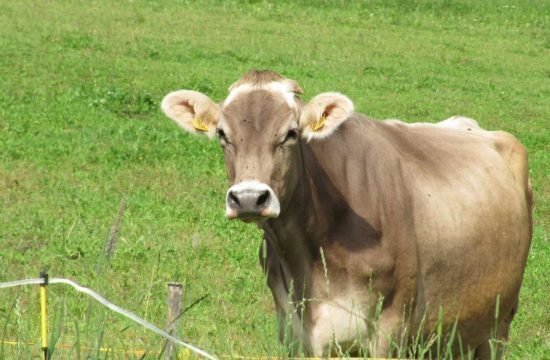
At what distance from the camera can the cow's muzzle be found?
6059mm

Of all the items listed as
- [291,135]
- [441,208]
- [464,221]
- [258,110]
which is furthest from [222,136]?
[464,221]

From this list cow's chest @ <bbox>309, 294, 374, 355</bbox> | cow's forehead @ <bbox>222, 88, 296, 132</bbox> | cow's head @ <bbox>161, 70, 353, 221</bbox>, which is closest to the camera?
cow's head @ <bbox>161, 70, 353, 221</bbox>

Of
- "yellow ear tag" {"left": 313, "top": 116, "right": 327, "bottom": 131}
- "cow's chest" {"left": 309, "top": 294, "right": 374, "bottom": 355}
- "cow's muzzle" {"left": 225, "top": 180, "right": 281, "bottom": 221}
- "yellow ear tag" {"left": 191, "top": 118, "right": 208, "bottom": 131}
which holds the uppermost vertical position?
"yellow ear tag" {"left": 313, "top": 116, "right": 327, "bottom": 131}

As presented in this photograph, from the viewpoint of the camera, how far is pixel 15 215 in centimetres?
1195

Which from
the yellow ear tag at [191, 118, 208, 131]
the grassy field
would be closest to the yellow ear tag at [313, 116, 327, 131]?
the yellow ear tag at [191, 118, 208, 131]

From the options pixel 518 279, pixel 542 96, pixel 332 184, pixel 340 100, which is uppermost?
pixel 340 100

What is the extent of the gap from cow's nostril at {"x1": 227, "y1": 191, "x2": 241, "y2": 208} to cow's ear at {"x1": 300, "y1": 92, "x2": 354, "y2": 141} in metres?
0.79

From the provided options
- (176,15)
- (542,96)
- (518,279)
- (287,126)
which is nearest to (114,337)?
(287,126)

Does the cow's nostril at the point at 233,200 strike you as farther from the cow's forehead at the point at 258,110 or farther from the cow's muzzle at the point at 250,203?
the cow's forehead at the point at 258,110

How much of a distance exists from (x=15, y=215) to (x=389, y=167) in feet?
18.6

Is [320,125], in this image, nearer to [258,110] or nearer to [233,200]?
[258,110]

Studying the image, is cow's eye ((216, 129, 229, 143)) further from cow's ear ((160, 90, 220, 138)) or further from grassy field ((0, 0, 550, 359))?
grassy field ((0, 0, 550, 359))

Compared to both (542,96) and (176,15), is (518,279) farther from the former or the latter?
(176,15)

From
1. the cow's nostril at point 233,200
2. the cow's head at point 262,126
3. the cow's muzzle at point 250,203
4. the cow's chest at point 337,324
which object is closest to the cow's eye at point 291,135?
the cow's head at point 262,126
